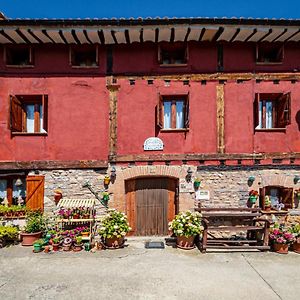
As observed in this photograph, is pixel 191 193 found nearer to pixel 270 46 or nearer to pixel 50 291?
pixel 50 291

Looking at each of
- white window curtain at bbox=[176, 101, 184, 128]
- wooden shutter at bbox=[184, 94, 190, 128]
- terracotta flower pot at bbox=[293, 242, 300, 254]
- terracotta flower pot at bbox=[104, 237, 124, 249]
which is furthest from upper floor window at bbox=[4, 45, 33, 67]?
terracotta flower pot at bbox=[293, 242, 300, 254]

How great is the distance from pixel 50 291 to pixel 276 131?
845 centimetres

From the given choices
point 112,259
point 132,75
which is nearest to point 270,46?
point 132,75

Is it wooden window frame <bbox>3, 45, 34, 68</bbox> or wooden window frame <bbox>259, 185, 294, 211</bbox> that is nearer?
wooden window frame <bbox>259, 185, 294, 211</bbox>

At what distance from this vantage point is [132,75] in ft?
30.1

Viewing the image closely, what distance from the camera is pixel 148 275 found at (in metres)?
5.98

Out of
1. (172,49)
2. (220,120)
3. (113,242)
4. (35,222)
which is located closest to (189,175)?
(220,120)

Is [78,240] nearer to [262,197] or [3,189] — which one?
[3,189]

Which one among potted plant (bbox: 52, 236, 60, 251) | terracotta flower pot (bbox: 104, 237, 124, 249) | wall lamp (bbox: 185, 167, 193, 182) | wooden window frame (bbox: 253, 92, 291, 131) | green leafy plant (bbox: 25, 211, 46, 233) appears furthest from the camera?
wall lamp (bbox: 185, 167, 193, 182)

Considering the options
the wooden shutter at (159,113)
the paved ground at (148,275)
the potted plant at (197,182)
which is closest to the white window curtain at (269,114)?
the potted plant at (197,182)

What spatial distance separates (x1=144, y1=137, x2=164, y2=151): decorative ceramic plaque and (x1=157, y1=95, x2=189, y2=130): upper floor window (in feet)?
1.88

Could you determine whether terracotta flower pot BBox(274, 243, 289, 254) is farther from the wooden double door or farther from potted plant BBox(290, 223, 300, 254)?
the wooden double door

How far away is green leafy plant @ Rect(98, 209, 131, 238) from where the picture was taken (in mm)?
7848

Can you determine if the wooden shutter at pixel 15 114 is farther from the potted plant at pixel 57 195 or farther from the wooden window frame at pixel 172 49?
the wooden window frame at pixel 172 49
